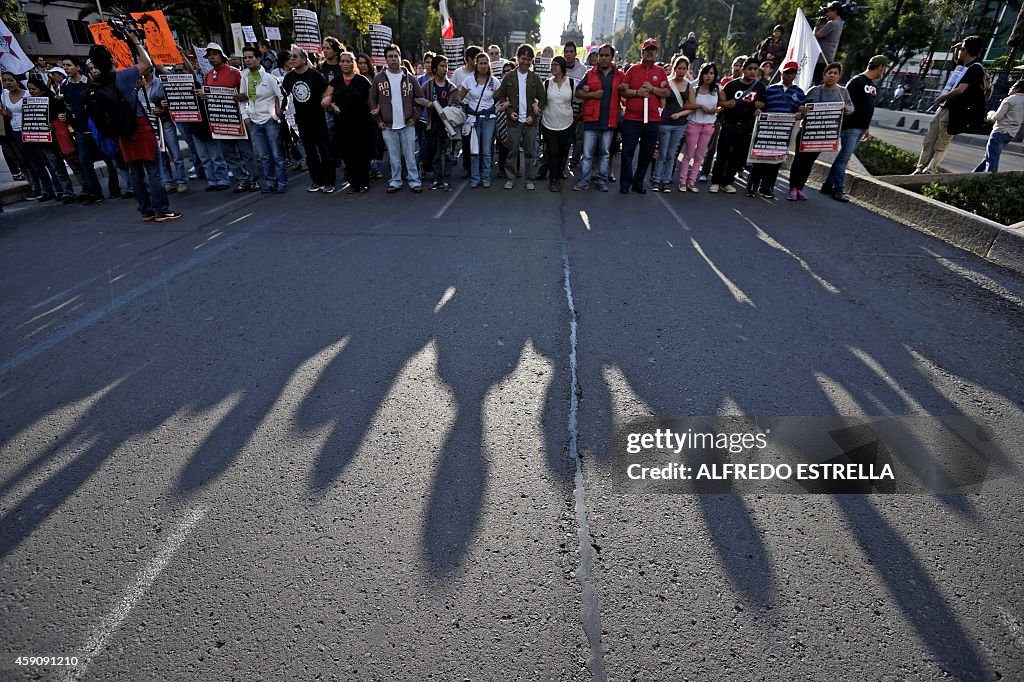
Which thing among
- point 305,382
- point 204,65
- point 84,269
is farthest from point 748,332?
point 204,65

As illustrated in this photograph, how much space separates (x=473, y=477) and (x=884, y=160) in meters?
11.4

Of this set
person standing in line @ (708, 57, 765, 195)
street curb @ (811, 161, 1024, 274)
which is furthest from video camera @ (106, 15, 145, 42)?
street curb @ (811, 161, 1024, 274)

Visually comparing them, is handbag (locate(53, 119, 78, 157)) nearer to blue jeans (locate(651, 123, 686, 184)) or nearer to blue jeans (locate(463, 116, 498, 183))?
blue jeans (locate(463, 116, 498, 183))

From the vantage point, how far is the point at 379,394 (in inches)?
130

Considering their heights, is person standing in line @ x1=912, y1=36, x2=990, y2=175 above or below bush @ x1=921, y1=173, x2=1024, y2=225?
above

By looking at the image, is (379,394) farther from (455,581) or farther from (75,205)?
(75,205)

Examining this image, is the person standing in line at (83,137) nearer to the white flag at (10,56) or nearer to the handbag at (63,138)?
the handbag at (63,138)

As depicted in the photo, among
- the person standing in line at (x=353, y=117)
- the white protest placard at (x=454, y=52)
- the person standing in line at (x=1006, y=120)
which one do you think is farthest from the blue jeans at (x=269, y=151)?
the person standing in line at (x=1006, y=120)

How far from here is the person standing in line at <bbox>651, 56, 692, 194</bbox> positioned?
8016 millimetres

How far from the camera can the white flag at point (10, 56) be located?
931 cm

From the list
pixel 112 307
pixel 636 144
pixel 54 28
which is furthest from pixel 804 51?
pixel 54 28

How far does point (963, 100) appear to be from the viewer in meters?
7.88

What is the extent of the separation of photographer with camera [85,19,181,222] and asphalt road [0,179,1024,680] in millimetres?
1924

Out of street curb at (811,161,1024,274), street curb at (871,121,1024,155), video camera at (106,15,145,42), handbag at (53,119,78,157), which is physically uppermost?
video camera at (106,15,145,42)
